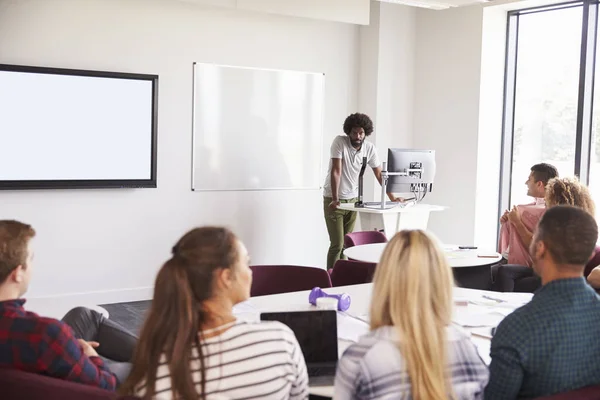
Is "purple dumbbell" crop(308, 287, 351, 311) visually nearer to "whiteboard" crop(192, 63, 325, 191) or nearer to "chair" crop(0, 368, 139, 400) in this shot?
"chair" crop(0, 368, 139, 400)

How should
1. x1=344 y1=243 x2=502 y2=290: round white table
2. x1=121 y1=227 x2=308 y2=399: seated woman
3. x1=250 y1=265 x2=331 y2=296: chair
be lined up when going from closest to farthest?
x1=121 y1=227 x2=308 y2=399: seated woman < x1=250 y1=265 x2=331 y2=296: chair < x1=344 y1=243 x2=502 y2=290: round white table

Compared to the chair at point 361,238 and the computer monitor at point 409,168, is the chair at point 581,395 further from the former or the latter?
the computer monitor at point 409,168

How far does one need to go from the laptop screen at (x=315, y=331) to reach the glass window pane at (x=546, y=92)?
5.12 meters

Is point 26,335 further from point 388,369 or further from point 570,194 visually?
point 570,194

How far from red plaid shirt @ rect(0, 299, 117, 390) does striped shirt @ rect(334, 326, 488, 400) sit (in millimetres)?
861

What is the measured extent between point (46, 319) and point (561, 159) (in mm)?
5852

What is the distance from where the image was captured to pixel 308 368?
2.26m

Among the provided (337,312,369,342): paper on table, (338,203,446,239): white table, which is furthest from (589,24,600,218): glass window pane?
(337,312,369,342): paper on table

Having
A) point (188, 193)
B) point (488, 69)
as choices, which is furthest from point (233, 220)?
point (488, 69)

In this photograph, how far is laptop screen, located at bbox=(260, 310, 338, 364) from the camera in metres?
2.28

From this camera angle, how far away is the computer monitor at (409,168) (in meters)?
6.11

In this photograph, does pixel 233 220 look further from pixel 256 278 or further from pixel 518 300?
pixel 518 300

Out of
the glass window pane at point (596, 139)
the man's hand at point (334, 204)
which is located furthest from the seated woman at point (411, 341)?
the glass window pane at point (596, 139)

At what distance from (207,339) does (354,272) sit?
93.8 inches
